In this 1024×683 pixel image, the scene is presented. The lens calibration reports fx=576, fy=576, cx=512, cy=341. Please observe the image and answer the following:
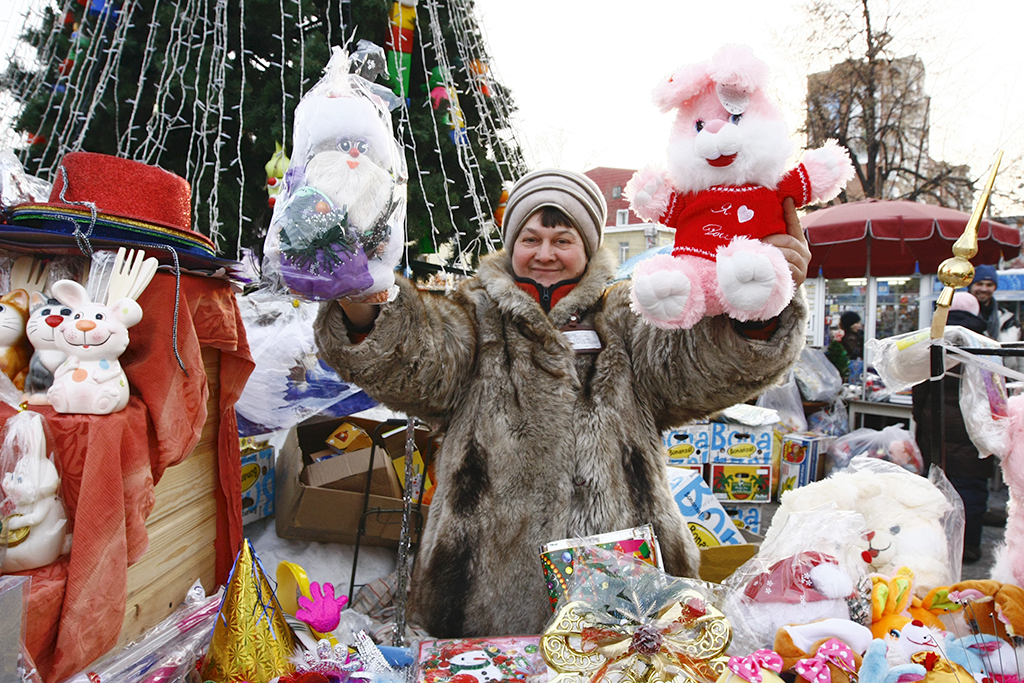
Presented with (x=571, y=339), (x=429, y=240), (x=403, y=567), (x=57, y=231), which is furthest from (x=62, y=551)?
(x=429, y=240)

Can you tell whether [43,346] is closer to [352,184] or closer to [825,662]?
[352,184]

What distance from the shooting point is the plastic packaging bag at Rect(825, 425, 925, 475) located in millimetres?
3449

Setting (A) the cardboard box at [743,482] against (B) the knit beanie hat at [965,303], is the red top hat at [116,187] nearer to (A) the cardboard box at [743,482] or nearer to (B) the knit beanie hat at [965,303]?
(A) the cardboard box at [743,482]

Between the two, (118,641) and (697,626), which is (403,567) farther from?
(697,626)

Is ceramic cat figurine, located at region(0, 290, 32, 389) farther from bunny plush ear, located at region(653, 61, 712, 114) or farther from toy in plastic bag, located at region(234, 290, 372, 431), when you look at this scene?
bunny plush ear, located at region(653, 61, 712, 114)

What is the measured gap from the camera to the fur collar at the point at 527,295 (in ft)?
4.76

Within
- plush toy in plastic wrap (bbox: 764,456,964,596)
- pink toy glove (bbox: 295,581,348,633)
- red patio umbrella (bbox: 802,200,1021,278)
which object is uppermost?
red patio umbrella (bbox: 802,200,1021,278)

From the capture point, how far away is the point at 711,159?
1.23 m

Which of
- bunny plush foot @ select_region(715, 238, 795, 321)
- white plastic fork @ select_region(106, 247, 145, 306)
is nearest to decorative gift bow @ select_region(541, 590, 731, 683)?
bunny plush foot @ select_region(715, 238, 795, 321)

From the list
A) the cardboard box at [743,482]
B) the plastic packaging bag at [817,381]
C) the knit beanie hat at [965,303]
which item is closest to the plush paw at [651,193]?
the cardboard box at [743,482]

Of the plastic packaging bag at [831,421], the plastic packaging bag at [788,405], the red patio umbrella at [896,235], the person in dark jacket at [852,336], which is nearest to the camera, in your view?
the plastic packaging bag at [788,405]

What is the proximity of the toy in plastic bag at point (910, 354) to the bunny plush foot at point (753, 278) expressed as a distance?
58 centimetres

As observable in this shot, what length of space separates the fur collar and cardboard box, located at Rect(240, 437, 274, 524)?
1.68 meters

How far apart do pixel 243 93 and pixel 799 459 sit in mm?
4112
